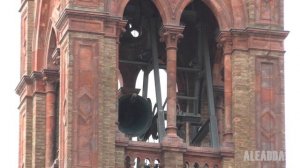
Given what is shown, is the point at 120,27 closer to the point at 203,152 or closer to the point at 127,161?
the point at 127,161

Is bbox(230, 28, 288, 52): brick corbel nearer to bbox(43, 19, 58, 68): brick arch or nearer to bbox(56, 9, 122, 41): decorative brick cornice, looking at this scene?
bbox(56, 9, 122, 41): decorative brick cornice

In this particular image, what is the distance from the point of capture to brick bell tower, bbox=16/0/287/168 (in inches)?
2157

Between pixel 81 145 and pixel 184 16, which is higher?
pixel 184 16

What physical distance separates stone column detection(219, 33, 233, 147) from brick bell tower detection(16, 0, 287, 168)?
26mm

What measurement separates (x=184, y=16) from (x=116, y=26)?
10.1 ft

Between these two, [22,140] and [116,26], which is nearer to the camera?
[116,26]

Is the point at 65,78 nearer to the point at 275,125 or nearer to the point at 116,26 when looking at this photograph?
the point at 116,26

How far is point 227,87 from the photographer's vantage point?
56531 mm

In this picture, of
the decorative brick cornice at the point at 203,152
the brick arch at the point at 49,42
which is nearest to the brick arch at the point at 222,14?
the decorative brick cornice at the point at 203,152

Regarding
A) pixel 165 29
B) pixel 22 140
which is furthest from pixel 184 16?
pixel 22 140

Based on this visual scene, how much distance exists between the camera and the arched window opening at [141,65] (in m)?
56.7

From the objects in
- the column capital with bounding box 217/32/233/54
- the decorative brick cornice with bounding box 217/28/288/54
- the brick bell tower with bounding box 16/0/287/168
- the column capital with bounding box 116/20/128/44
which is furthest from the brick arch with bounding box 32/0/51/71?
the decorative brick cornice with bounding box 217/28/288/54

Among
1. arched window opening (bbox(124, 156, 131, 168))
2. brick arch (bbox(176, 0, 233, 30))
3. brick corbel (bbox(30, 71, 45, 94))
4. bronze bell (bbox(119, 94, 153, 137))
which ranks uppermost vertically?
brick arch (bbox(176, 0, 233, 30))

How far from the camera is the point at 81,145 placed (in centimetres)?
5416
